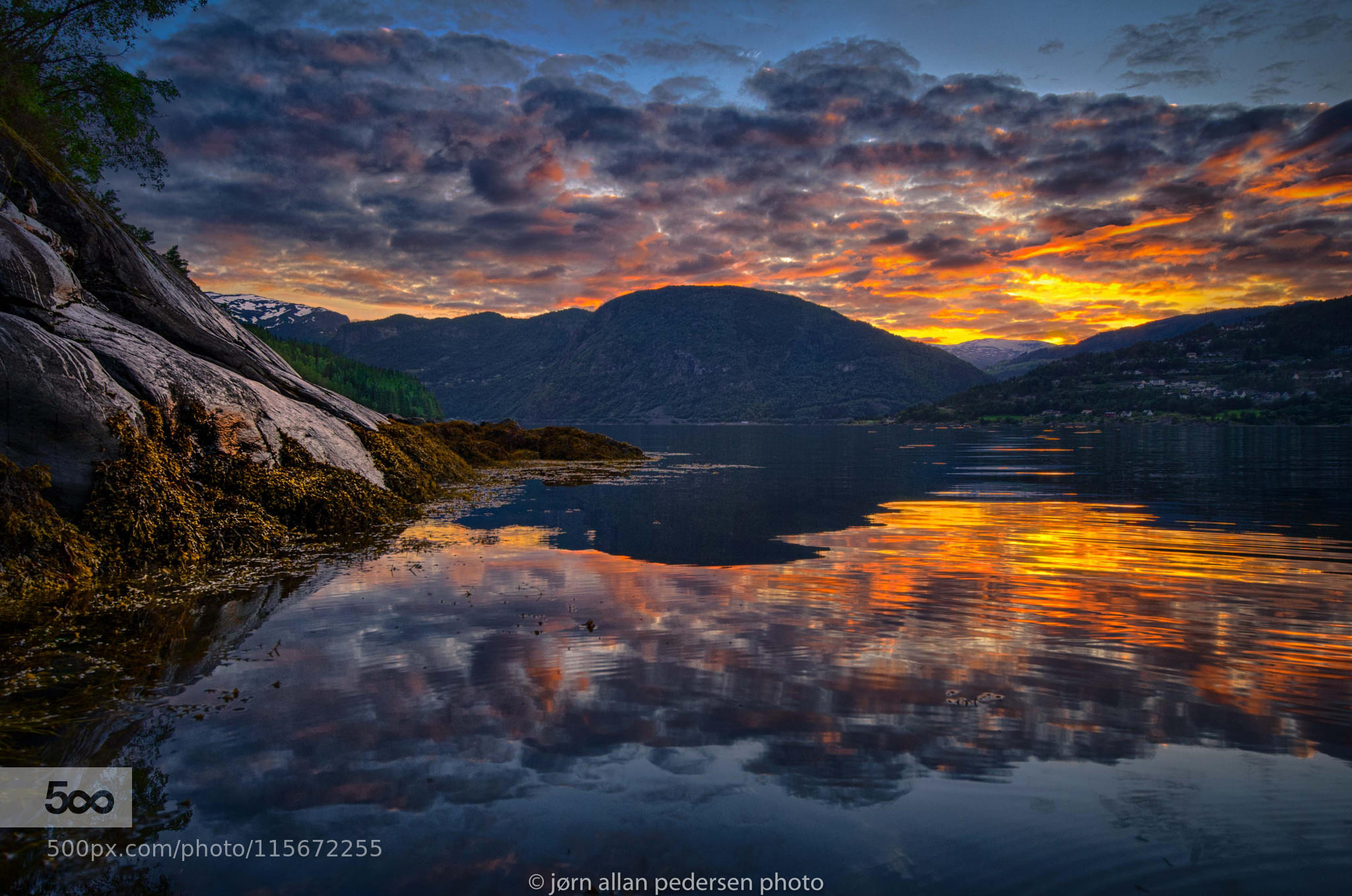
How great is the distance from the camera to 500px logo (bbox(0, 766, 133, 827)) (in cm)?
433

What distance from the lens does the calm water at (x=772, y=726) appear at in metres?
4.23

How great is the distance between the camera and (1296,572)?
12383 millimetres

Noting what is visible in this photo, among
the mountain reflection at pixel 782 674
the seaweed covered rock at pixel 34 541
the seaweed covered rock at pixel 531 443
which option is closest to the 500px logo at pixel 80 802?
the mountain reflection at pixel 782 674

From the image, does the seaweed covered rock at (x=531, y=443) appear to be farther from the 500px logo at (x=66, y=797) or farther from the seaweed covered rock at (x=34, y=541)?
the 500px logo at (x=66, y=797)

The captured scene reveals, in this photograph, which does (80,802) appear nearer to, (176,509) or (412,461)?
(176,509)

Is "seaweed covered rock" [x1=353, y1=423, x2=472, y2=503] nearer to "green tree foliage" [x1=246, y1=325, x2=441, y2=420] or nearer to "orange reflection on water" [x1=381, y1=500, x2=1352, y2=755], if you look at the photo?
"orange reflection on water" [x1=381, y1=500, x2=1352, y2=755]

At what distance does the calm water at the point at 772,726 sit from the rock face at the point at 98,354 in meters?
5.09

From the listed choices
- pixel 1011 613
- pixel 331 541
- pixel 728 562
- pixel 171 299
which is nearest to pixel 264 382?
pixel 171 299

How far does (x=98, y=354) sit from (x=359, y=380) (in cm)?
11882

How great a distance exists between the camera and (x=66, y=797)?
4613 mm

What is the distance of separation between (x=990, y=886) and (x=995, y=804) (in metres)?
0.90

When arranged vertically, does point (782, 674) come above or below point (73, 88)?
below

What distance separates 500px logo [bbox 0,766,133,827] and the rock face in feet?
29.2

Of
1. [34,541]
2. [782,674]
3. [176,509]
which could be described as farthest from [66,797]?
[176,509]
